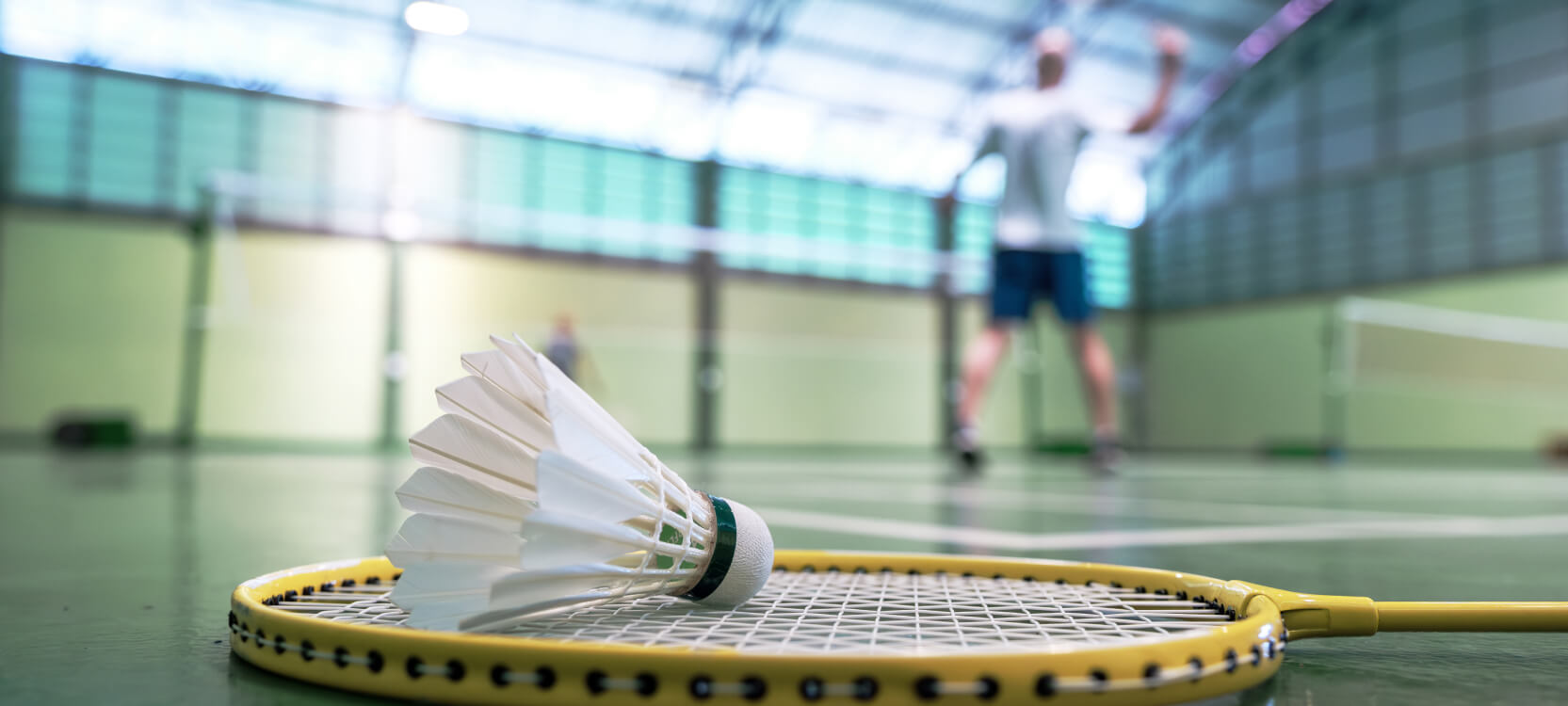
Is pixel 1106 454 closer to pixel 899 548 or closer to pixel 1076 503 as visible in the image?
pixel 1076 503

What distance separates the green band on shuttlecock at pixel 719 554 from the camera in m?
0.87

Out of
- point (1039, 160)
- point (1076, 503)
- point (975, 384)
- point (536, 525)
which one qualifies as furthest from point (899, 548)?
point (1039, 160)

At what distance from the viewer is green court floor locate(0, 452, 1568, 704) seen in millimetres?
751

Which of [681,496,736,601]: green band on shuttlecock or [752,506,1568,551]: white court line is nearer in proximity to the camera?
[681,496,736,601]: green band on shuttlecock

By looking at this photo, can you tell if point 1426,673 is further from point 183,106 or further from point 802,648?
point 183,106

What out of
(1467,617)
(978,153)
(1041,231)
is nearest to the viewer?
(1467,617)

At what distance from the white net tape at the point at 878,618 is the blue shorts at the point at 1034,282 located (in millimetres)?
4208

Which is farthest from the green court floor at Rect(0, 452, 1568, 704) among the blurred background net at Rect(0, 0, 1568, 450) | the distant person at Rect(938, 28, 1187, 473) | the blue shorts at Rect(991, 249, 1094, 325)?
the blurred background net at Rect(0, 0, 1568, 450)

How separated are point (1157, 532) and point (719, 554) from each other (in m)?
1.49

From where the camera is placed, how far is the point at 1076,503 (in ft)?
10.4

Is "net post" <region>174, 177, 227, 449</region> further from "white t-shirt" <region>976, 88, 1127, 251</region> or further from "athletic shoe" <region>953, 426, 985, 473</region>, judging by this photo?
"white t-shirt" <region>976, 88, 1127, 251</region>

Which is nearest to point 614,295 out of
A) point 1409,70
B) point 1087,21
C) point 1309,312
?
point 1087,21

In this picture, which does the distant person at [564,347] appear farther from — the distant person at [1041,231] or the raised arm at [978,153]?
the distant person at [1041,231]

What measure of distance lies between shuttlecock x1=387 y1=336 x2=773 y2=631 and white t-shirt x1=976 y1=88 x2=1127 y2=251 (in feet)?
14.9
